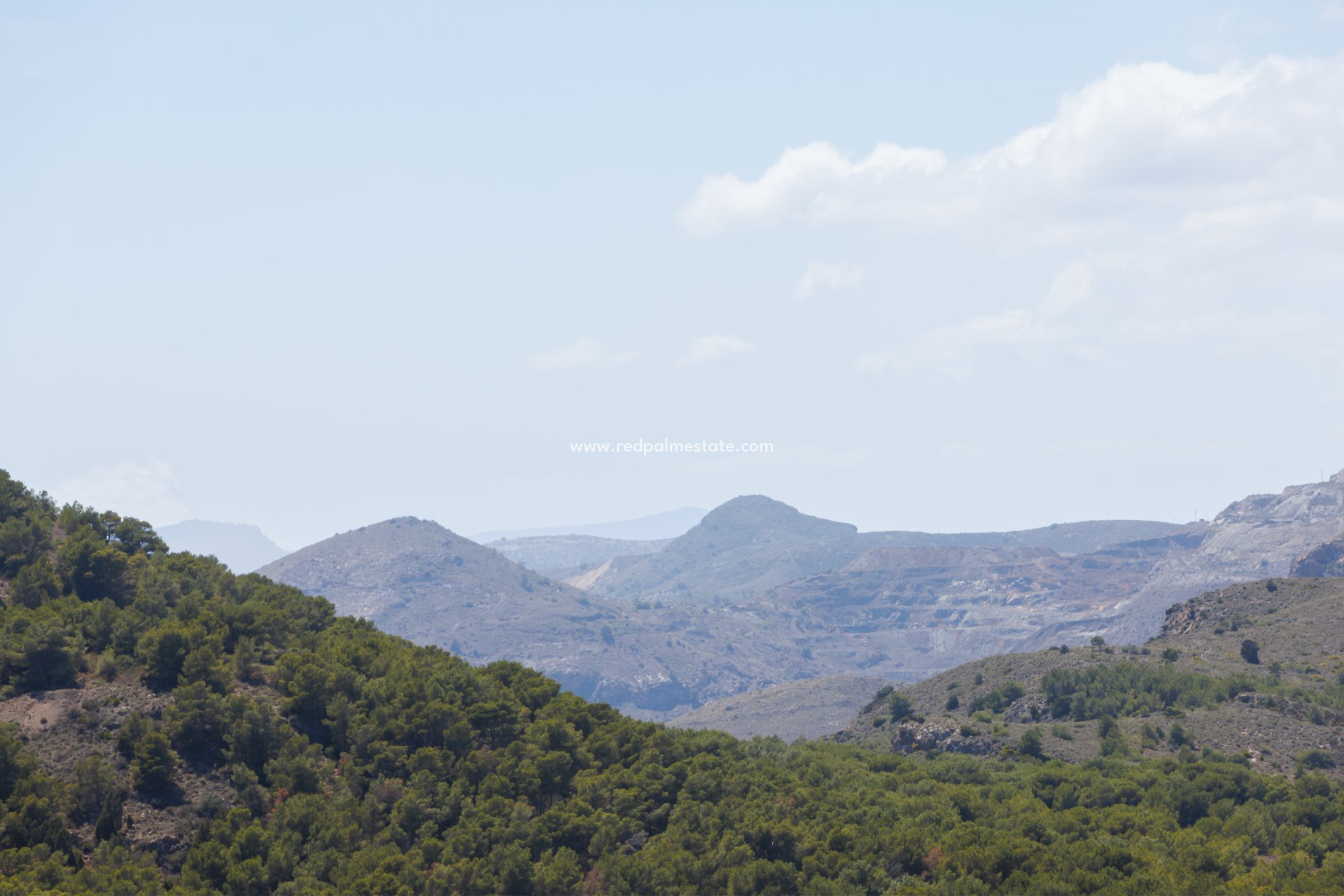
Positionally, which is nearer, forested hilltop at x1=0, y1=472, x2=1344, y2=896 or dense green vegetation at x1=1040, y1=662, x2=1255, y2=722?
forested hilltop at x1=0, y1=472, x2=1344, y2=896

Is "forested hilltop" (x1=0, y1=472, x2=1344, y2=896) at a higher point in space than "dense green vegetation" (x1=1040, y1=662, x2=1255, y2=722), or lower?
higher

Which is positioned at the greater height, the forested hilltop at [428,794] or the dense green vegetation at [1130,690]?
the forested hilltop at [428,794]

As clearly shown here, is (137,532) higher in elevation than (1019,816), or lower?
higher

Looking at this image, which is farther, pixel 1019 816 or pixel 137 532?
pixel 137 532

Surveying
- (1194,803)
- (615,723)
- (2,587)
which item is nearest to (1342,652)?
(1194,803)

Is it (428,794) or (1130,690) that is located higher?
(428,794)

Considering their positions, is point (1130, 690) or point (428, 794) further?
point (1130, 690)

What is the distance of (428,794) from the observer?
82625mm

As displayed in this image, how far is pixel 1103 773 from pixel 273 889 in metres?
Result: 80.9

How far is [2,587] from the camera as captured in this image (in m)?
100

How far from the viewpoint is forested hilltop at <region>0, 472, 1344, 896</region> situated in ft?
238

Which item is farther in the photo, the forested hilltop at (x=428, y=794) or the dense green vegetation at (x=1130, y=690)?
the dense green vegetation at (x=1130, y=690)

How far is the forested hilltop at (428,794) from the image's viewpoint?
72562mm

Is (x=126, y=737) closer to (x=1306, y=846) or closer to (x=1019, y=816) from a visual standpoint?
(x=1019, y=816)
